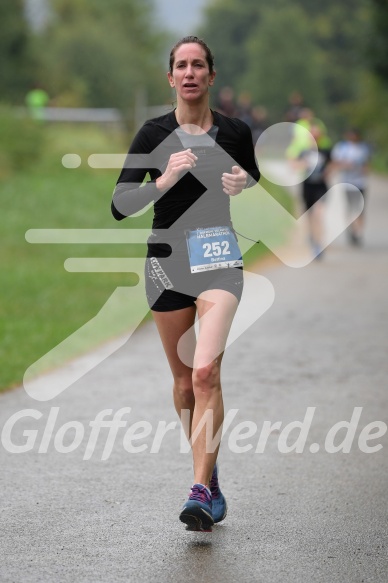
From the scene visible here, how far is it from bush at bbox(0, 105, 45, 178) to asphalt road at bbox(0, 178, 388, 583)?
68.4 ft

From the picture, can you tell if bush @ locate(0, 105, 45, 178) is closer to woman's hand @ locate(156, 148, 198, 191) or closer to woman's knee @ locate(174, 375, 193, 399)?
woman's knee @ locate(174, 375, 193, 399)

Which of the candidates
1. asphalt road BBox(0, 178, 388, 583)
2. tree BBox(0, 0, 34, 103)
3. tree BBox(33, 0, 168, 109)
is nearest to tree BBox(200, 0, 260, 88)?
tree BBox(33, 0, 168, 109)

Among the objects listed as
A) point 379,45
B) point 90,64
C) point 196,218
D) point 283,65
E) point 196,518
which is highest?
point 283,65

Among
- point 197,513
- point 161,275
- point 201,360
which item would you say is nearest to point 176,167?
point 161,275

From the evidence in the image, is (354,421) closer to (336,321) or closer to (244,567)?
(244,567)

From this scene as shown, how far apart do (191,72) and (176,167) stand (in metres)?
0.50

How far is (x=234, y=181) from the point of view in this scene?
597 centimetres

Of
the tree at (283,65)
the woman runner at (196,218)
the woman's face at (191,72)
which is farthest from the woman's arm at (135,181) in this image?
the tree at (283,65)

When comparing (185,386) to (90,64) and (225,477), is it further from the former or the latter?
(90,64)

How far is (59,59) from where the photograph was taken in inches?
2931

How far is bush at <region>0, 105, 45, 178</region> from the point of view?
3234 centimetres

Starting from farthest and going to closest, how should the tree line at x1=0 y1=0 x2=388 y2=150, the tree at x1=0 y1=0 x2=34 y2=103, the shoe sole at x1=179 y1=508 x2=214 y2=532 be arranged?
the tree at x1=0 y1=0 x2=34 y2=103 → the tree line at x1=0 y1=0 x2=388 y2=150 → the shoe sole at x1=179 y1=508 x2=214 y2=532

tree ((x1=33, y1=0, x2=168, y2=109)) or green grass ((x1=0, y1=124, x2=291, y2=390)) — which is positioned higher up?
tree ((x1=33, y1=0, x2=168, y2=109))

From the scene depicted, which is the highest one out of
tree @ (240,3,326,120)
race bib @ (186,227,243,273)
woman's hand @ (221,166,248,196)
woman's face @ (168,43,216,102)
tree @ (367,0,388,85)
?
tree @ (240,3,326,120)
